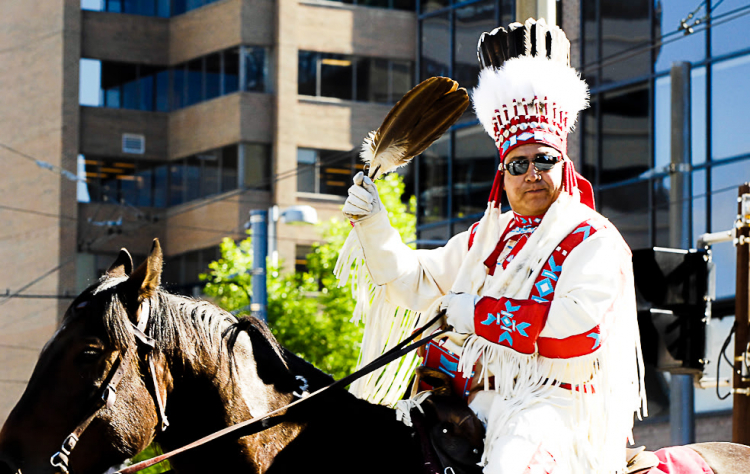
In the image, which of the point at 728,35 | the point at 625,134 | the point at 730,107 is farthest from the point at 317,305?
the point at 728,35

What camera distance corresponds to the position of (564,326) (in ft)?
15.6

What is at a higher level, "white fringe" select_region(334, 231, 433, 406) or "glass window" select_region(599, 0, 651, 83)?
"glass window" select_region(599, 0, 651, 83)

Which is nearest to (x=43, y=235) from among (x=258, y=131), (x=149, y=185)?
(x=149, y=185)

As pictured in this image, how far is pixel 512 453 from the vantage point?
4.68 m

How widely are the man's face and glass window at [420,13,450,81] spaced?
25084 millimetres

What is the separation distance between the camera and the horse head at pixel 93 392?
4.39 meters

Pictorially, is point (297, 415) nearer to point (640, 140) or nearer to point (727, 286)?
point (727, 286)

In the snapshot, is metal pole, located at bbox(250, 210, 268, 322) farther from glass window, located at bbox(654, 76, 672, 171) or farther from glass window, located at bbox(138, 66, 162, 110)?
glass window, located at bbox(138, 66, 162, 110)

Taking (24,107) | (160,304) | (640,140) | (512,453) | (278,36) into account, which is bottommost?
(512,453)

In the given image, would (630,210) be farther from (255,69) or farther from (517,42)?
(255,69)

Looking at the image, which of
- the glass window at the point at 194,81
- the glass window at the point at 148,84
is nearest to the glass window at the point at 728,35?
the glass window at the point at 194,81

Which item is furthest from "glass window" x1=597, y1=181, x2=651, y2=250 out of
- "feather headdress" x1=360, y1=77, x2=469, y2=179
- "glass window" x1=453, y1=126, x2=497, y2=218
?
"feather headdress" x1=360, y1=77, x2=469, y2=179

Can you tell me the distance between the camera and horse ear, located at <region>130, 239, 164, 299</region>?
15.0 ft

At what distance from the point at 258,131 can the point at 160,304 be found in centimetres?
3828
